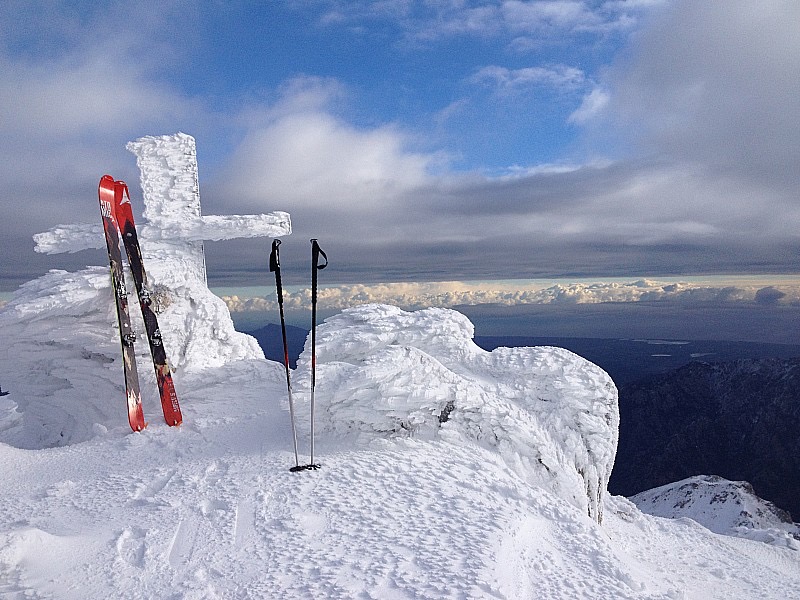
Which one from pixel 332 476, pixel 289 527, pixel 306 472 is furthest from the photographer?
pixel 306 472

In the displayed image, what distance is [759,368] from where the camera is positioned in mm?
147500

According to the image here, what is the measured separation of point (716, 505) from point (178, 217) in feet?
148

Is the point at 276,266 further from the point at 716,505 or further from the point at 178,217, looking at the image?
the point at 716,505

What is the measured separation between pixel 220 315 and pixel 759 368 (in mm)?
171105

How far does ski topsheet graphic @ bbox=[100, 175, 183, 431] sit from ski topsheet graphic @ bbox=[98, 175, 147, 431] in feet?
0.11

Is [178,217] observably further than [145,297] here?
Yes

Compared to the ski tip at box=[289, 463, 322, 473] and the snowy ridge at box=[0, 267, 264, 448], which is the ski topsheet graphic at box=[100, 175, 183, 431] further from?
the ski tip at box=[289, 463, 322, 473]

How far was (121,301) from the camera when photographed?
39.7ft

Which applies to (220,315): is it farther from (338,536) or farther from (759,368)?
(759,368)

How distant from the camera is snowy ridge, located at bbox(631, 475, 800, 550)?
36994 mm

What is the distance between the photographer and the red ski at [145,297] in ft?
39.7

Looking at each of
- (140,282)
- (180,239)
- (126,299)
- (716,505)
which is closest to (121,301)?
(126,299)

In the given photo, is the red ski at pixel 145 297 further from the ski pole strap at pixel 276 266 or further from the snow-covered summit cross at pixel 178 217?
the ski pole strap at pixel 276 266

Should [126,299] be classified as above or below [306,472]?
above
